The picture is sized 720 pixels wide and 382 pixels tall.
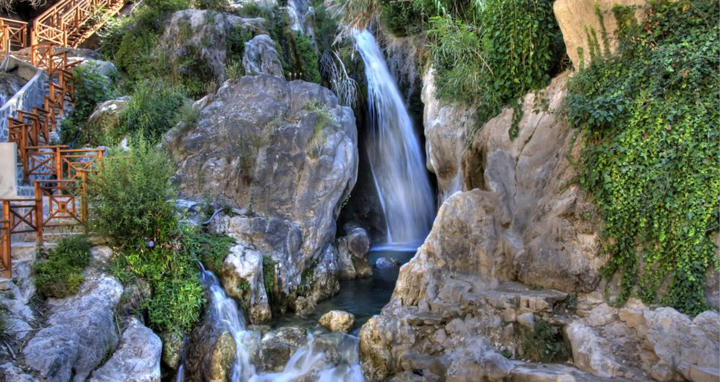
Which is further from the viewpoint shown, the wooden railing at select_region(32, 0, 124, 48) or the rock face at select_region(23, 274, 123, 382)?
the wooden railing at select_region(32, 0, 124, 48)

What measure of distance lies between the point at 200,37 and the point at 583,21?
37.0ft

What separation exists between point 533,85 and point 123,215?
7.87 meters

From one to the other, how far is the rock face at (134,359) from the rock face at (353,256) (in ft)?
20.2

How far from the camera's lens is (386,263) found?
13.8 metres

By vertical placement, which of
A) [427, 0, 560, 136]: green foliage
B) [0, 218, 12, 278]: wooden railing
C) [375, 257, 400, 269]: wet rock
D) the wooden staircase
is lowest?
[375, 257, 400, 269]: wet rock

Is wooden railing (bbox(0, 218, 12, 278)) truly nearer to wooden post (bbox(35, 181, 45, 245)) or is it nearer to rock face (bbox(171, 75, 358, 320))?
wooden post (bbox(35, 181, 45, 245))

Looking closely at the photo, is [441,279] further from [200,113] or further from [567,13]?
[200,113]

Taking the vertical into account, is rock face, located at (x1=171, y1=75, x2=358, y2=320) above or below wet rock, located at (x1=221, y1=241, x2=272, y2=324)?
above

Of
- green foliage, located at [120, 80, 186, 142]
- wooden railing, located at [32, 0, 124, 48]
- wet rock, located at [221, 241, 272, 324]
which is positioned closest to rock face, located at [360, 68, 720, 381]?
wet rock, located at [221, 241, 272, 324]

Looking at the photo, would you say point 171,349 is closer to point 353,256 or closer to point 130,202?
point 130,202

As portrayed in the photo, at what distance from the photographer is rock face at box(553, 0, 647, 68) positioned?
25.5ft

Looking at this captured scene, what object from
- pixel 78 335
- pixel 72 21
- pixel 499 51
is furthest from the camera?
pixel 72 21

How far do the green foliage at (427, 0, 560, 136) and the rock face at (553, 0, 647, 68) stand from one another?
2.57ft

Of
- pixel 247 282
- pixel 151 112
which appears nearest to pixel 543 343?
pixel 247 282
